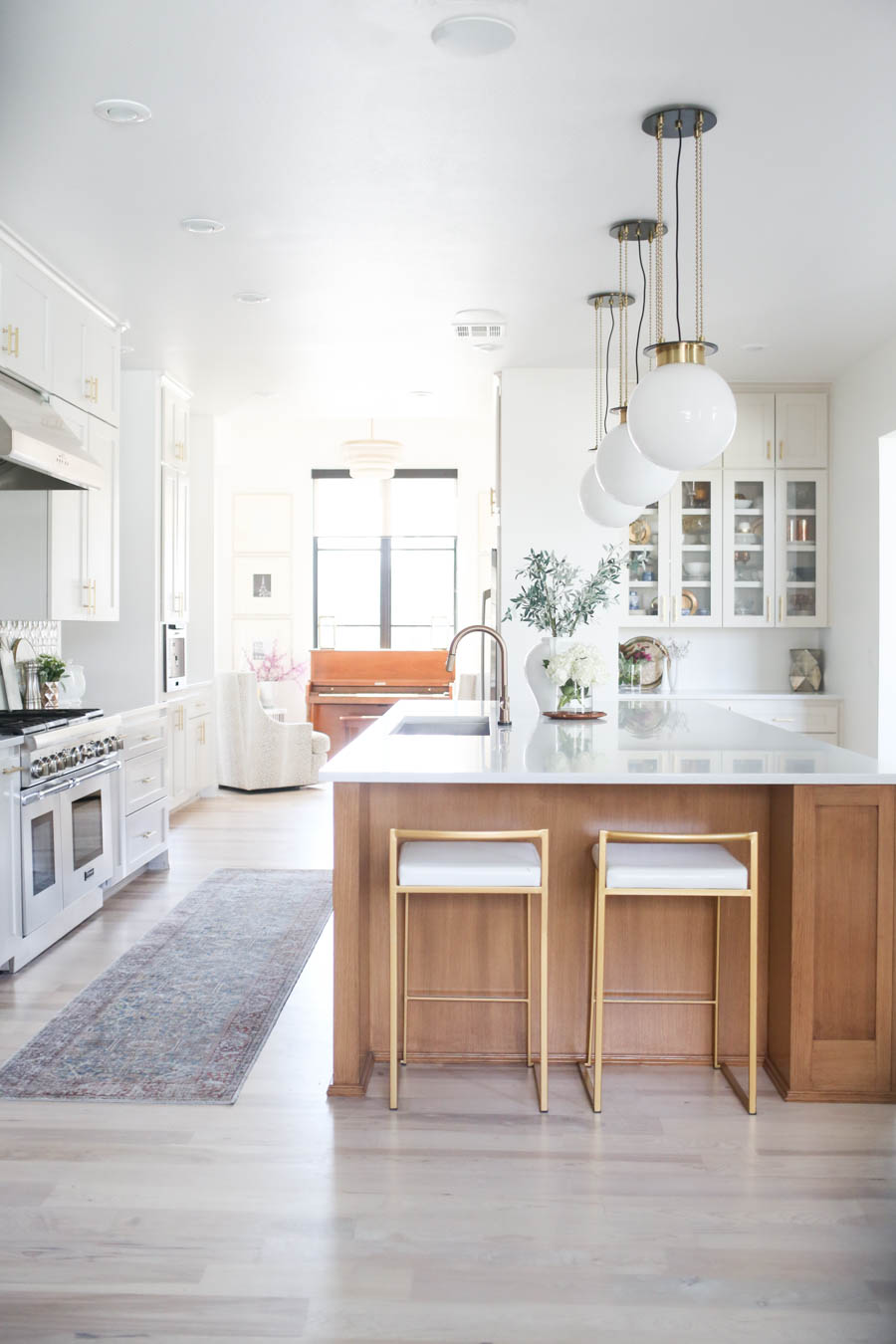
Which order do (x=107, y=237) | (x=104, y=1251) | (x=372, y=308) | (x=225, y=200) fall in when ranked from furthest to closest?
1. (x=372, y=308)
2. (x=107, y=237)
3. (x=225, y=200)
4. (x=104, y=1251)

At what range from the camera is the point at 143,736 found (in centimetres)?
543

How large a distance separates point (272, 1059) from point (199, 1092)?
0.29 metres

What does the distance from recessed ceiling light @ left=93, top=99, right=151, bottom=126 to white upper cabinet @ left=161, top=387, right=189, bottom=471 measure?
355 centimetres

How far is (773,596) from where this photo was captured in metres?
6.73

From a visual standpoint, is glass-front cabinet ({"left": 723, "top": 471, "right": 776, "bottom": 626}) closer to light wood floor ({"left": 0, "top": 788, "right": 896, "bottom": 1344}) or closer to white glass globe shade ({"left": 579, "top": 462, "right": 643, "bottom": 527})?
white glass globe shade ({"left": 579, "top": 462, "right": 643, "bottom": 527})

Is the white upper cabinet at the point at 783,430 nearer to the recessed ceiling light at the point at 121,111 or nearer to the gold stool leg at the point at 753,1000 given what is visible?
the recessed ceiling light at the point at 121,111

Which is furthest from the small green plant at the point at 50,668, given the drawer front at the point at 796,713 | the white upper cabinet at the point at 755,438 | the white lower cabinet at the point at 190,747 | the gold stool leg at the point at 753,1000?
the white upper cabinet at the point at 755,438

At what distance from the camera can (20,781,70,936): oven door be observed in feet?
13.0

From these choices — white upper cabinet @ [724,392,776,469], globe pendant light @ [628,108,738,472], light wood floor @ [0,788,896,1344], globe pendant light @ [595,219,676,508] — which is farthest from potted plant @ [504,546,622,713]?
white upper cabinet @ [724,392,776,469]

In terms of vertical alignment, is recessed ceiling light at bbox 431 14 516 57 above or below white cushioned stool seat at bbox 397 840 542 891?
above

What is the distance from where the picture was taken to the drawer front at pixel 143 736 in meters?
5.19

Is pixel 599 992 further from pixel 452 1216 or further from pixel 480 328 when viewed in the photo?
pixel 480 328

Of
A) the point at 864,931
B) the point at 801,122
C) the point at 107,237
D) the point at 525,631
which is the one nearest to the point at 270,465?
the point at 525,631

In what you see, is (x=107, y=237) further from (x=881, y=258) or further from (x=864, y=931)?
(x=864, y=931)
